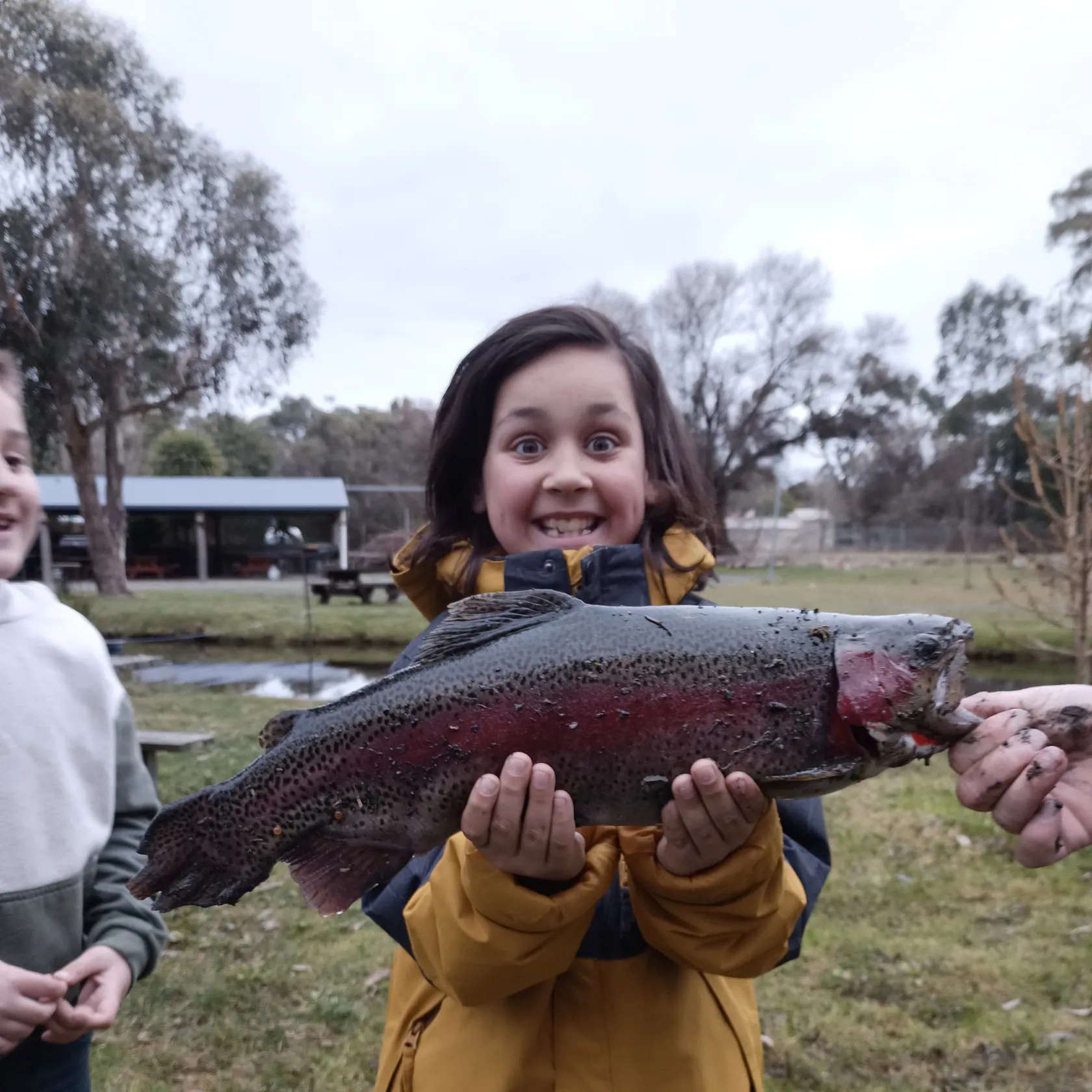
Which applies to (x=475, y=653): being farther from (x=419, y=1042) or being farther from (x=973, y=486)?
(x=973, y=486)

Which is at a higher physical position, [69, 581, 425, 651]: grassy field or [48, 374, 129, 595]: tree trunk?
[48, 374, 129, 595]: tree trunk

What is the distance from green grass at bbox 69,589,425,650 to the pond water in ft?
1.74

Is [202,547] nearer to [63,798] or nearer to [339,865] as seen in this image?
[63,798]

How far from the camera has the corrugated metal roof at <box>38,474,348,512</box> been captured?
36.9 meters

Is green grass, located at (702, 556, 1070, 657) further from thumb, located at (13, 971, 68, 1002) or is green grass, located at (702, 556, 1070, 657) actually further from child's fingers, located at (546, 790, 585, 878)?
thumb, located at (13, 971, 68, 1002)

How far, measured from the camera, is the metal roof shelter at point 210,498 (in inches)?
1451

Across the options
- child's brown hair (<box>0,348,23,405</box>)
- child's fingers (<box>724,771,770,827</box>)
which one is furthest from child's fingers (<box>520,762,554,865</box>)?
child's brown hair (<box>0,348,23,405</box>)

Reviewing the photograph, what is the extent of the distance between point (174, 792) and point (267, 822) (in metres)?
5.90

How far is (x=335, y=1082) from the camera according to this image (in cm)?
381

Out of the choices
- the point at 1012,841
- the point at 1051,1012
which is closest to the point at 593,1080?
the point at 1051,1012

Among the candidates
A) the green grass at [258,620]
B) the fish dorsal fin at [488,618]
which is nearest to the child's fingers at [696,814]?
the fish dorsal fin at [488,618]

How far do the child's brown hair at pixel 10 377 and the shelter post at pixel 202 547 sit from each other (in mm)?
36491

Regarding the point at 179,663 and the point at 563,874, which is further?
the point at 179,663

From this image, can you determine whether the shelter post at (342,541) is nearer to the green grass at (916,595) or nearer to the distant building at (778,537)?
the green grass at (916,595)
